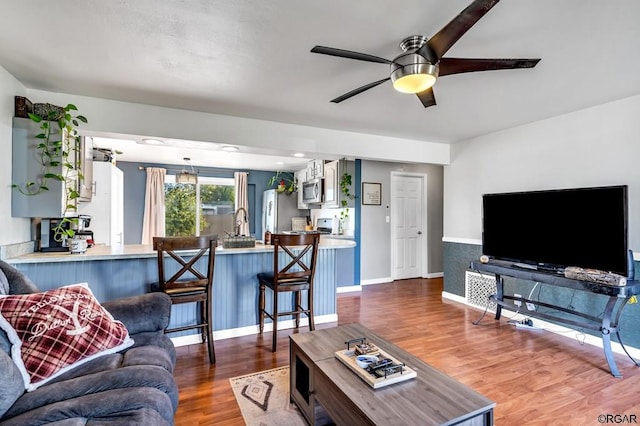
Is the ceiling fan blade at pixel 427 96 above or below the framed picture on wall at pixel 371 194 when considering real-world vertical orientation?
above

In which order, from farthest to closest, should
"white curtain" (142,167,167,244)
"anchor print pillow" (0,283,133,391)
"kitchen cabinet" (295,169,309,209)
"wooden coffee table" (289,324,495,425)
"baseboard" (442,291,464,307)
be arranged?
"kitchen cabinet" (295,169,309,209)
"white curtain" (142,167,167,244)
"baseboard" (442,291,464,307)
"anchor print pillow" (0,283,133,391)
"wooden coffee table" (289,324,495,425)

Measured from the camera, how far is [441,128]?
3.86 metres

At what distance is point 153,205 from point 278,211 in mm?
2480

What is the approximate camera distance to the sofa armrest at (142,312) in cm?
194

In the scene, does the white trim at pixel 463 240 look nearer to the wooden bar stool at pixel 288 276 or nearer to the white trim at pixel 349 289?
the white trim at pixel 349 289

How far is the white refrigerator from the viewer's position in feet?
22.3

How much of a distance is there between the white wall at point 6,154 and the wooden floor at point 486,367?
1.62 m

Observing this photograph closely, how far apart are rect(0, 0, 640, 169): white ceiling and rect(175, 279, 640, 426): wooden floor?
2270 mm

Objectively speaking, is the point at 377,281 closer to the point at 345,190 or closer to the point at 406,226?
the point at 406,226

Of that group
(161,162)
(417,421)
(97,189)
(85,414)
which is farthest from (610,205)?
(161,162)

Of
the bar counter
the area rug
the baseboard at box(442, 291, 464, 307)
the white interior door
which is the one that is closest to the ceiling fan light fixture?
the bar counter

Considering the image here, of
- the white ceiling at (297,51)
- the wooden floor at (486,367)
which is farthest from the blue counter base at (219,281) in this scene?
the white ceiling at (297,51)

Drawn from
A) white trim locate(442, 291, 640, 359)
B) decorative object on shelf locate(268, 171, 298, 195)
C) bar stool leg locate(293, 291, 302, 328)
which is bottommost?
white trim locate(442, 291, 640, 359)

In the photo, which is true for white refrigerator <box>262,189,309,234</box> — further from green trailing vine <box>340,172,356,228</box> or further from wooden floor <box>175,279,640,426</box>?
wooden floor <box>175,279,640,426</box>
